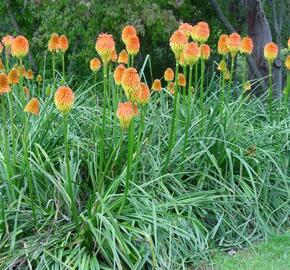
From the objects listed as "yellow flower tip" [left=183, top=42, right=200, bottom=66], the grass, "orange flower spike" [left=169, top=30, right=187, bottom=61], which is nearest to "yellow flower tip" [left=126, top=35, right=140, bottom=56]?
"orange flower spike" [left=169, top=30, right=187, bottom=61]

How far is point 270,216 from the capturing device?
17.1ft

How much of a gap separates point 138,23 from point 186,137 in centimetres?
390

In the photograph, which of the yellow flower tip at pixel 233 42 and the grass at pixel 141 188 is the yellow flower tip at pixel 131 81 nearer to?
the grass at pixel 141 188

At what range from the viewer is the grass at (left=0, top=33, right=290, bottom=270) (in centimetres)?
423

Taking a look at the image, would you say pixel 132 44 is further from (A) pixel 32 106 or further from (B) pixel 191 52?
(A) pixel 32 106

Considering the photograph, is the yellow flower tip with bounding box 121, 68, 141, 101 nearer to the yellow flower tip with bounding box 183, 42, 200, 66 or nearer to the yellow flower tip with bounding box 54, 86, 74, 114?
the yellow flower tip with bounding box 54, 86, 74, 114

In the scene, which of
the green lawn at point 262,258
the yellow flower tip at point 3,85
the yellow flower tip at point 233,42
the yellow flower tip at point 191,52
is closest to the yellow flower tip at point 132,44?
the yellow flower tip at point 191,52

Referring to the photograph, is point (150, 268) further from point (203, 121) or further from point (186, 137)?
point (203, 121)

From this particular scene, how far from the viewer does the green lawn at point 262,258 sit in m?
4.44

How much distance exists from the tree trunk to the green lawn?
568 cm

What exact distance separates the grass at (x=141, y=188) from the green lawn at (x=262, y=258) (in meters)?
0.13

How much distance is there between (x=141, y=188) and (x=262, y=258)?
A: 104 centimetres

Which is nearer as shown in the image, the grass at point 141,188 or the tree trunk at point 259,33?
the grass at point 141,188

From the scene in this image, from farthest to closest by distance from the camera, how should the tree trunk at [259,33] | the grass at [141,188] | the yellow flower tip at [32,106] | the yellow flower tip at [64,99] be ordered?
the tree trunk at [259,33] → the yellow flower tip at [32,106] → the grass at [141,188] → the yellow flower tip at [64,99]
